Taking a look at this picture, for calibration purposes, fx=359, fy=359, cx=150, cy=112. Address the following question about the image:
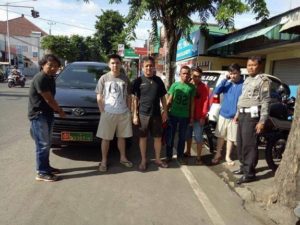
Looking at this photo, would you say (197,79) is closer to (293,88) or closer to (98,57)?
(293,88)

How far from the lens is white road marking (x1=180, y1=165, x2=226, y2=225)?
13.8ft

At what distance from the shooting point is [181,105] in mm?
6324

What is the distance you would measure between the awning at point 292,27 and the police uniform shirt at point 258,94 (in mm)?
3916

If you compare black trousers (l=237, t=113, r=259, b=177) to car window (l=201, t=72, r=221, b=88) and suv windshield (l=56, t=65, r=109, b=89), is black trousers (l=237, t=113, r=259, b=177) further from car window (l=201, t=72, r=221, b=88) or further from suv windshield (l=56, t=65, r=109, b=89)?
suv windshield (l=56, t=65, r=109, b=89)

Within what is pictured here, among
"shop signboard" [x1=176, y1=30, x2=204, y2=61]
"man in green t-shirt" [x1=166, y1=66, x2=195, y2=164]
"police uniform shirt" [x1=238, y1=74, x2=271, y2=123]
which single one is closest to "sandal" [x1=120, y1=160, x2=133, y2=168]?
"man in green t-shirt" [x1=166, y1=66, x2=195, y2=164]

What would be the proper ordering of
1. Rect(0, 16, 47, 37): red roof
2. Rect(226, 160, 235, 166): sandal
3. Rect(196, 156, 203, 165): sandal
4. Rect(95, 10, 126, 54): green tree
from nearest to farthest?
1. Rect(226, 160, 235, 166): sandal
2. Rect(196, 156, 203, 165): sandal
3. Rect(95, 10, 126, 54): green tree
4. Rect(0, 16, 47, 37): red roof

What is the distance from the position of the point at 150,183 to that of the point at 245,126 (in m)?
1.65

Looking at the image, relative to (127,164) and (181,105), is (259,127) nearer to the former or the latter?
(181,105)

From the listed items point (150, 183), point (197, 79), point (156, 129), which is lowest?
point (150, 183)

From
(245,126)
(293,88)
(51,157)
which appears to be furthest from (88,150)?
(293,88)

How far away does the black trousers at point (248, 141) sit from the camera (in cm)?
531

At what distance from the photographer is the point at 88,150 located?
6.98m

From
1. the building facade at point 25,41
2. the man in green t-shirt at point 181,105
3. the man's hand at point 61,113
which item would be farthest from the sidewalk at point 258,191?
the building facade at point 25,41

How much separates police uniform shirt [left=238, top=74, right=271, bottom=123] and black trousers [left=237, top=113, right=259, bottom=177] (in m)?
0.19
